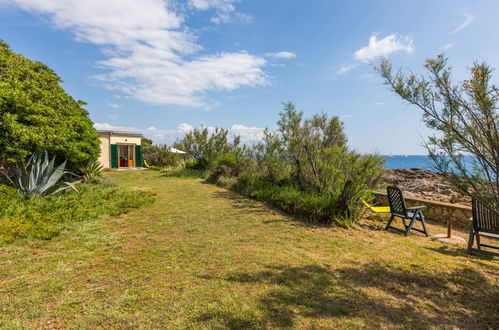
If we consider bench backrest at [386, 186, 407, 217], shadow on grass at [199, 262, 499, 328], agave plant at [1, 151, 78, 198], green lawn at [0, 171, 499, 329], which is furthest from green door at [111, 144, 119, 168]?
bench backrest at [386, 186, 407, 217]

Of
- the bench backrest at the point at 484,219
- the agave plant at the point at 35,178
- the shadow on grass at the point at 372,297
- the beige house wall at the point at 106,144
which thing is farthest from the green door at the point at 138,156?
the bench backrest at the point at 484,219

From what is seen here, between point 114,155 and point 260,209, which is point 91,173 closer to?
point 260,209

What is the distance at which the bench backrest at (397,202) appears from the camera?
4.91 m

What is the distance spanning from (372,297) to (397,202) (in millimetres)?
3339

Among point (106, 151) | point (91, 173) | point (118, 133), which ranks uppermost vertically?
point (118, 133)

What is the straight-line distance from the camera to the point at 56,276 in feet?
9.15

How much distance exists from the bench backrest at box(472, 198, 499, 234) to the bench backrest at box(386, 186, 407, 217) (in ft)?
3.73

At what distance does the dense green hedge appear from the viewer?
4.00 meters

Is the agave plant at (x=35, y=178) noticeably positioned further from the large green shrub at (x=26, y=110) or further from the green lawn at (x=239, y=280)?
the green lawn at (x=239, y=280)

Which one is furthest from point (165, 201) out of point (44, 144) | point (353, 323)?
point (353, 323)

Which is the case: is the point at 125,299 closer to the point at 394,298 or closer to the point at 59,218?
the point at 394,298

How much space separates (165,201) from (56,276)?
14.9ft

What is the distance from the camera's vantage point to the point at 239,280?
279 cm

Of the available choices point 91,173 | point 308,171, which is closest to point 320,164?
point 308,171
